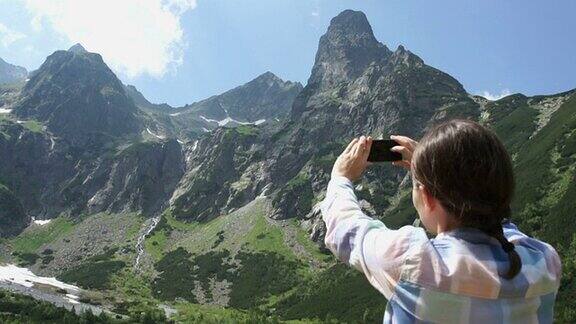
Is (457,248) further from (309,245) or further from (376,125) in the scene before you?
(376,125)

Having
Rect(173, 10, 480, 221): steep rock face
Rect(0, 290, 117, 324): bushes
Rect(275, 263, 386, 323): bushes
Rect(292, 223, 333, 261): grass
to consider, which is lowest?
Rect(275, 263, 386, 323): bushes

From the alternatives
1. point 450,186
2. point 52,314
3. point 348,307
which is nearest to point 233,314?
point 348,307

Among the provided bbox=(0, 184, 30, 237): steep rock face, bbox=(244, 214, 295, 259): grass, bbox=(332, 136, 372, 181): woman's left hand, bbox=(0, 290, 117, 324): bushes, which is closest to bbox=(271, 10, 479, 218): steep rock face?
bbox=(244, 214, 295, 259): grass

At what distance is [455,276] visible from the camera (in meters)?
2.61

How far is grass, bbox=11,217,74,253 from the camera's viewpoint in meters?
178

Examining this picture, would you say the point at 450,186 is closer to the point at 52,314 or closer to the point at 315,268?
the point at 52,314

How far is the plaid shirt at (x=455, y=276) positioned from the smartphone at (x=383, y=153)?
2.89ft

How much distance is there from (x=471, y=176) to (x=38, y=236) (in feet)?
685

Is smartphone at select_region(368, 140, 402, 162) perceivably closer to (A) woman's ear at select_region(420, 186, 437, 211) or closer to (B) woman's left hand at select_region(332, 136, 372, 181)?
(B) woman's left hand at select_region(332, 136, 372, 181)

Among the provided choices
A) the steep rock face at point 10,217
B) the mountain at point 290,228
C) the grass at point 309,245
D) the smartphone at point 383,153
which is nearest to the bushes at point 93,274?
the mountain at point 290,228

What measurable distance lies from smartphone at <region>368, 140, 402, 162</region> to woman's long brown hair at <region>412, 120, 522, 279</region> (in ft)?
2.41

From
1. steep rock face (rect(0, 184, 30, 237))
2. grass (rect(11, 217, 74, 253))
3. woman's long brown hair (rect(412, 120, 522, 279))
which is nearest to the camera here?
woman's long brown hair (rect(412, 120, 522, 279))

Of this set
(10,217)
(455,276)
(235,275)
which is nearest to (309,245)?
A: (235,275)

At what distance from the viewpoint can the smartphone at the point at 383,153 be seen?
370 cm
